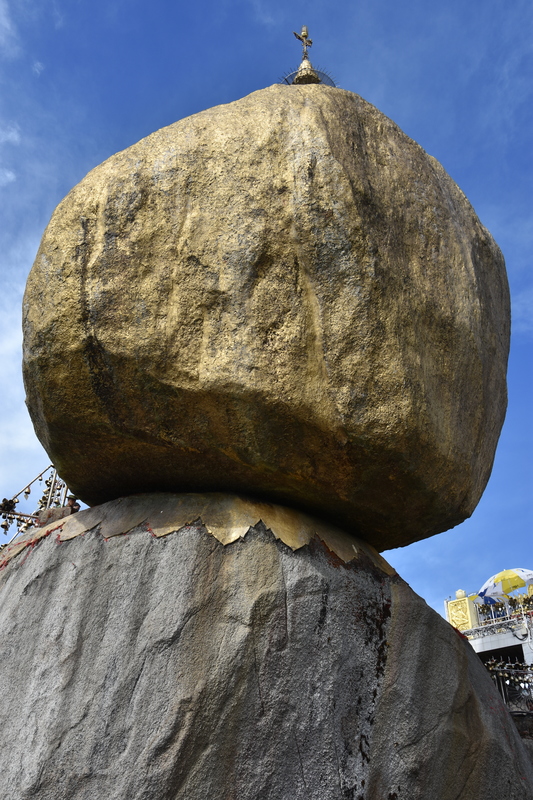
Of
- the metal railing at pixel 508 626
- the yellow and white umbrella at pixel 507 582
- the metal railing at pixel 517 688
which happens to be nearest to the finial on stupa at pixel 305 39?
the metal railing at pixel 517 688

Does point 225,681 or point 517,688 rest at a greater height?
point 517,688

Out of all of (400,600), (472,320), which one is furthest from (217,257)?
(400,600)

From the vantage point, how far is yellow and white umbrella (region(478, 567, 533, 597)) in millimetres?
22266

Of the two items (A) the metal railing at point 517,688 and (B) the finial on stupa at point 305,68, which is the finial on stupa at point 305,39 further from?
(A) the metal railing at point 517,688

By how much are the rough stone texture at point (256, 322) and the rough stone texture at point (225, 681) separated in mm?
344

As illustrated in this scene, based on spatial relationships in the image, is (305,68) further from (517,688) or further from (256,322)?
(517,688)

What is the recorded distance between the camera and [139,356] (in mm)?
2770

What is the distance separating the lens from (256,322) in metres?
2.76

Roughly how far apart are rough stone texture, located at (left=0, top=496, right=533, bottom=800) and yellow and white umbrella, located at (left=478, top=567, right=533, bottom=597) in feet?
68.0

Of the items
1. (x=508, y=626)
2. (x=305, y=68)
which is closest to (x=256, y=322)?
(x=305, y=68)

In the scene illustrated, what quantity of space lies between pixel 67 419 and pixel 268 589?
1068mm

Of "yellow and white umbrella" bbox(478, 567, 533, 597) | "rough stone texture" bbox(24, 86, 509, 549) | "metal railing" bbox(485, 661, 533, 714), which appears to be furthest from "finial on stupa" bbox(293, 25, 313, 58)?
"yellow and white umbrella" bbox(478, 567, 533, 597)

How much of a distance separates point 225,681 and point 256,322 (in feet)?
4.35

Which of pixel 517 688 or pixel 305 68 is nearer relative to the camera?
pixel 305 68
